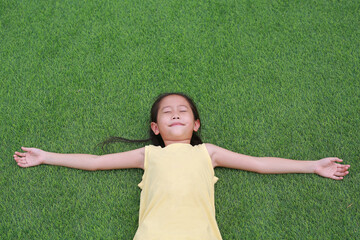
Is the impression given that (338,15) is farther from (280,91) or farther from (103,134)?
(103,134)

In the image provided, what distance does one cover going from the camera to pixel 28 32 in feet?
12.1

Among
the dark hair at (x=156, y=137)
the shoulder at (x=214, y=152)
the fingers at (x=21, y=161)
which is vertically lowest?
the shoulder at (x=214, y=152)

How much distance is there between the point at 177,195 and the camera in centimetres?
250

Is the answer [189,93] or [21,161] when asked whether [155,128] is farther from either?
[21,161]

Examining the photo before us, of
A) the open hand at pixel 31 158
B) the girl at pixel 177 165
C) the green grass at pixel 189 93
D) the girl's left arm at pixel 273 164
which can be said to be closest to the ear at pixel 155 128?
the girl at pixel 177 165

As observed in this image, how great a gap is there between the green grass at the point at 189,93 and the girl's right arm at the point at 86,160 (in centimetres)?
8

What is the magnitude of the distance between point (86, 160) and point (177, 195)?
912 millimetres

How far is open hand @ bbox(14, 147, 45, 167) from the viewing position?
2.91 meters

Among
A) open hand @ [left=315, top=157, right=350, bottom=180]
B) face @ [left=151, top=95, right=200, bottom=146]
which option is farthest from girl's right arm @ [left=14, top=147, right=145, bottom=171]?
open hand @ [left=315, top=157, right=350, bottom=180]

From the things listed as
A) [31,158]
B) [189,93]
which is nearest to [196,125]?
[189,93]

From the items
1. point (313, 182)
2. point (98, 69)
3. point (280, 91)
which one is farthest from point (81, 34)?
point (313, 182)

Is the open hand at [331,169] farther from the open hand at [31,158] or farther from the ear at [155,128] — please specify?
the open hand at [31,158]

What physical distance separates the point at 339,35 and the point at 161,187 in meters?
2.65

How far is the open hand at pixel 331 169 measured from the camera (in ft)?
9.32
